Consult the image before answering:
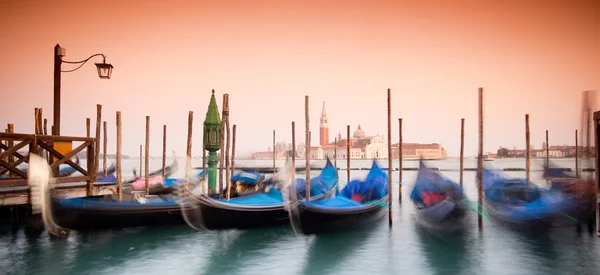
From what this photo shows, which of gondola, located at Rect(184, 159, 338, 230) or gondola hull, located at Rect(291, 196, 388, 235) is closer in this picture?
gondola hull, located at Rect(291, 196, 388, 235)

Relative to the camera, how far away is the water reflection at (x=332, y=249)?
6.30 metres

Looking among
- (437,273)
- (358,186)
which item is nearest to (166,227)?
(358,186)

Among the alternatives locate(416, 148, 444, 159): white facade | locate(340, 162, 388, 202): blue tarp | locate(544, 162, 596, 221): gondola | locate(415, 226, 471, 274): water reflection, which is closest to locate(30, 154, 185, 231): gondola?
locate(340, 162, 388, 202): blue tarp

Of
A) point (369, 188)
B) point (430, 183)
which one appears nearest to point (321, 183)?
point (369, 188)

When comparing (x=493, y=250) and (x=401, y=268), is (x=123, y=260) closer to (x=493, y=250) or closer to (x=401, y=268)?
(x=401, y=268)

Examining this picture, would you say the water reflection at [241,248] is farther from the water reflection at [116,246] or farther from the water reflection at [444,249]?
the water reflection at [444,249]

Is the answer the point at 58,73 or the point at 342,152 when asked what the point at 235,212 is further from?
the point at 342,152

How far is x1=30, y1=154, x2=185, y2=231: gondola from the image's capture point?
753 cm

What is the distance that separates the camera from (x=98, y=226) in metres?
7.97

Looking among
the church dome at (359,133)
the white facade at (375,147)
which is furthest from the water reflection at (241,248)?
the church dome at (359,133)

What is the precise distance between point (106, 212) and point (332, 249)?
13.3 feet

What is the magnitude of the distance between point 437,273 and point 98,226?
233 inches

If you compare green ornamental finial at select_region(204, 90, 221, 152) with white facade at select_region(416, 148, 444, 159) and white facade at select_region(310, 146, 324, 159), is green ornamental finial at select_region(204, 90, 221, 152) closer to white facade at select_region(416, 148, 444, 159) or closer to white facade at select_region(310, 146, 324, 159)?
white facade at select_region(310, 146, 324, 159)

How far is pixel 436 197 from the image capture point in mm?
9484
